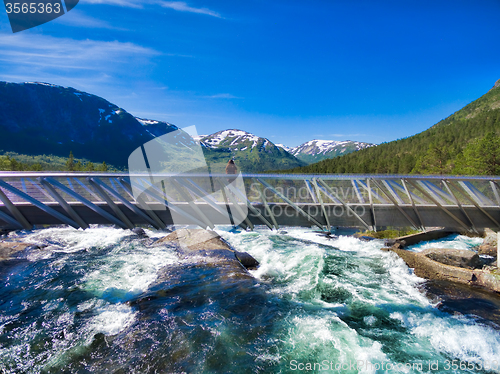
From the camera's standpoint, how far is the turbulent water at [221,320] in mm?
7949

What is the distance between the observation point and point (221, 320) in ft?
32.7

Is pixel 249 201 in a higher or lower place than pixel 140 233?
higher

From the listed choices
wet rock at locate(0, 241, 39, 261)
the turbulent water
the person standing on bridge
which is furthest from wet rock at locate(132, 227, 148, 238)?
the person standing on bridge

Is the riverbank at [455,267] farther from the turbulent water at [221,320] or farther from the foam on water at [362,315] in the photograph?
the turbulent water at [221,320]

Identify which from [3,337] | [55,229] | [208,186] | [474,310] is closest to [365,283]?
[474,310]

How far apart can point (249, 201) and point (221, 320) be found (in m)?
5.17

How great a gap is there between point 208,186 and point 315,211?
376cm

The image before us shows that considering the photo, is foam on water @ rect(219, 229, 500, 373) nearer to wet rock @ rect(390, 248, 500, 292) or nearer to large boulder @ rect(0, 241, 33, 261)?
wet rock @ rect(390, 248, 500, 292)

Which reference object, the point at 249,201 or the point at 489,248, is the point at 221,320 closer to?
the point at 249,201

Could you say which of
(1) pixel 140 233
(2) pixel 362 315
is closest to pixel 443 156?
(2) pixel 362 315

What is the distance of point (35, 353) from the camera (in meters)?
7.73

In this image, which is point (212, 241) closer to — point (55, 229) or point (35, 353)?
point (35, 353)

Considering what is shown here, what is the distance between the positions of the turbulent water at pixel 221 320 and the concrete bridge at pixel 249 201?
3.85 meters

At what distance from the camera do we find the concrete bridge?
7434mm
